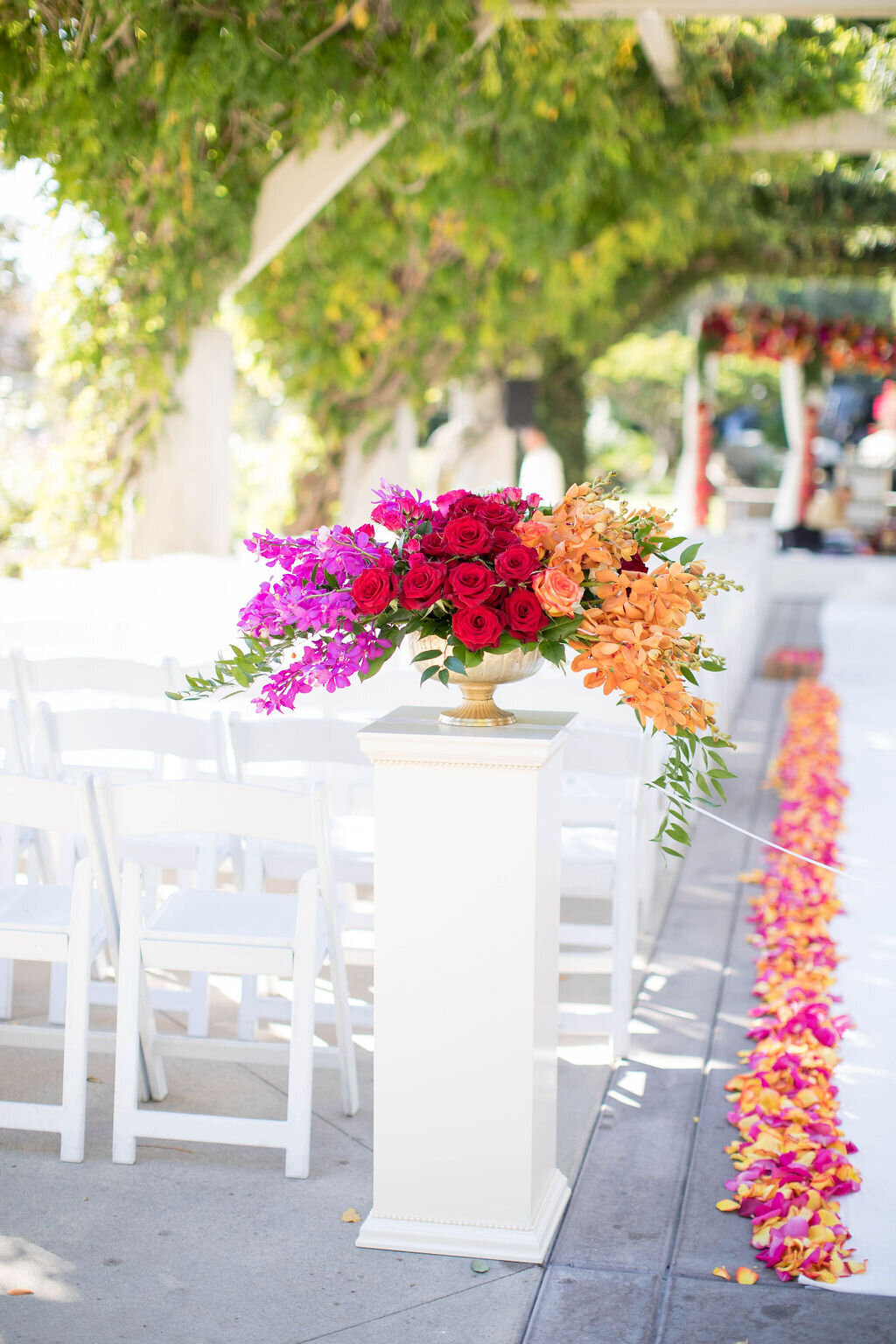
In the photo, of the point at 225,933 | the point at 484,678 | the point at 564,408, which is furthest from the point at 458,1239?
the point at 564,408

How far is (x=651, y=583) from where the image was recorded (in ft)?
7.01

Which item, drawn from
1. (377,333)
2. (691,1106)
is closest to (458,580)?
(691,1106)

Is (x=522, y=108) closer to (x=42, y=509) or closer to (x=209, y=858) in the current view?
(x=42, y=509)

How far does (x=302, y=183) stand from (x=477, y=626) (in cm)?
509

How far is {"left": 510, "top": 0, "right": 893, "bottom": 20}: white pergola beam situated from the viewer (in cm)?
624

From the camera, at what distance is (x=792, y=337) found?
14000 mm

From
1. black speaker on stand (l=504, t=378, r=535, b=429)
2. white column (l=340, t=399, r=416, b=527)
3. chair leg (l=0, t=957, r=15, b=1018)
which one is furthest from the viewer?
black speaker on stand (l=504, t=378, r=535, b=429)

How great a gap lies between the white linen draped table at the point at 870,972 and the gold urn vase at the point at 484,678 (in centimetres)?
88

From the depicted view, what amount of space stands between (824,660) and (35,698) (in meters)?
6.19

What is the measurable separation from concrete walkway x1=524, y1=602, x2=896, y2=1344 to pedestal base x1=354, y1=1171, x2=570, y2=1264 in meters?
0.05

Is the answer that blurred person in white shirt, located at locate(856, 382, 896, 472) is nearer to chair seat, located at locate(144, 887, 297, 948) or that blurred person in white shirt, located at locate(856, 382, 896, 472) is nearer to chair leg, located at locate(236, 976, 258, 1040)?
chair leg, located at locate(236, 976, 258, 1040)

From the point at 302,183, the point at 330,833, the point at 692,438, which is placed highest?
the point at 302,183

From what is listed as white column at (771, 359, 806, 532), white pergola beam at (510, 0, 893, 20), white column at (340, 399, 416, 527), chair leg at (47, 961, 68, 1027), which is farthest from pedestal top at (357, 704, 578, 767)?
white column at (771, 359, 806, 532)

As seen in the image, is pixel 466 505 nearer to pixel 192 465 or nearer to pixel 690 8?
pixel 192 465
